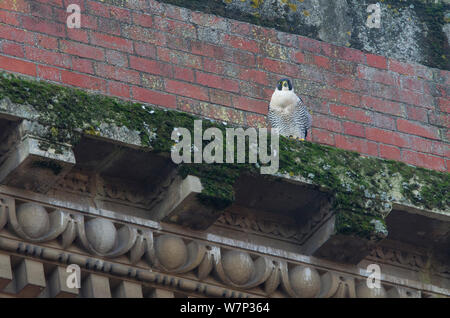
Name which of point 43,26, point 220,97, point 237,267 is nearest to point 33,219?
point 237,267

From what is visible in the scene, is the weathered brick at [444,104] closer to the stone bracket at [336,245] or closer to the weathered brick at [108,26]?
the stone bracket at [336,245]

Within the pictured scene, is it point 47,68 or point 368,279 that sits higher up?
point 47,68

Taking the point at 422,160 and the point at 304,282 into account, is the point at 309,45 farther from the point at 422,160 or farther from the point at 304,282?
the point at 304,282

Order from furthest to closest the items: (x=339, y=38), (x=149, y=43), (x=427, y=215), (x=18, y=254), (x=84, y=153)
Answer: (x=339, y=38)
(x=149, y=43)
(x=427, y=215)
(x=84, y=153)
(x=18, y=254)

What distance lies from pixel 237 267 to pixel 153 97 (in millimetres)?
1450

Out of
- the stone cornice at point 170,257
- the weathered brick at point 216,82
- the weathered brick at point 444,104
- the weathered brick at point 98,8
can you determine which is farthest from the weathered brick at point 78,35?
the weathered brick at point 444,104

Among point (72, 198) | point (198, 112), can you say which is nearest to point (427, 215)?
point (198, 112)

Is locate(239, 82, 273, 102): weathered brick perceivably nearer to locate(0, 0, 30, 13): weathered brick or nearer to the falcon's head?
the falcon's head

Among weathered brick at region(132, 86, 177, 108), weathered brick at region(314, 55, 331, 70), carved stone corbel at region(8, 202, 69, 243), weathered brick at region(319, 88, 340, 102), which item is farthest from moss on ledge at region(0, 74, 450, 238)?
weathered brick at region(314, 55, 331, 70)

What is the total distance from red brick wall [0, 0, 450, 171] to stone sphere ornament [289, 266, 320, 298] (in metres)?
1.36

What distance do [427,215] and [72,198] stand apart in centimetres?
224

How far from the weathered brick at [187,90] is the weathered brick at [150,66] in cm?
8
